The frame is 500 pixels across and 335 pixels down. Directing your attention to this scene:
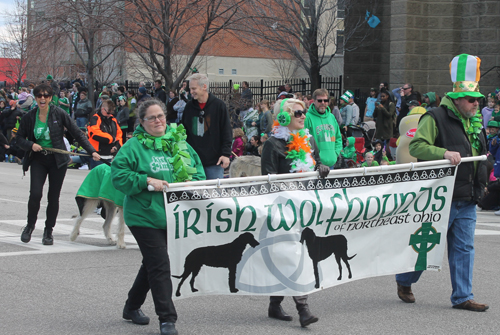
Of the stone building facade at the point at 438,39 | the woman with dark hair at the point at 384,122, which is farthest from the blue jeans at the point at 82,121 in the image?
the woman with dark hair at the point at 384,122

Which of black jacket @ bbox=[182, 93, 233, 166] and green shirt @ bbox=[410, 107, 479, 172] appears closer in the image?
green shirt @ bbox=[410, 107, 479, 172]

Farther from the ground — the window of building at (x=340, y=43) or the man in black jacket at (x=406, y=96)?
the window of building at (x=340, y=43)

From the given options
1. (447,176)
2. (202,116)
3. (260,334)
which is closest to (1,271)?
(202,116)

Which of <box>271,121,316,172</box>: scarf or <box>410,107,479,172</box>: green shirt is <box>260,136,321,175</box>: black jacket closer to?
<box>271,121,316,172</box>: scarf

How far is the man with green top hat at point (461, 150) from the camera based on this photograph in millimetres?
5969

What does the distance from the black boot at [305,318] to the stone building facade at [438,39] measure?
15726mm

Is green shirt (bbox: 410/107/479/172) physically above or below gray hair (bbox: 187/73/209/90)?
below

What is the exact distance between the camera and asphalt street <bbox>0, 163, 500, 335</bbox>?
5.47 m

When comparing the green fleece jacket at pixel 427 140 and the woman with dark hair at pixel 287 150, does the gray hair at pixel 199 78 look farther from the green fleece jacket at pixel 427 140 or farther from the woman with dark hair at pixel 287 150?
the green fleece jacket at pixel 427 140

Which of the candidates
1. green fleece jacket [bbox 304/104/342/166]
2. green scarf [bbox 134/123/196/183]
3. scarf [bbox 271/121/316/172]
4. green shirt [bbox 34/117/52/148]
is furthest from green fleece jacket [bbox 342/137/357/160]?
green scarf [bbox 134/123/196/183]

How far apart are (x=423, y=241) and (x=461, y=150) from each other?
2.87 feet

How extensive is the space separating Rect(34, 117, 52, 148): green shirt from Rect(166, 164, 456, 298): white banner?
410cm

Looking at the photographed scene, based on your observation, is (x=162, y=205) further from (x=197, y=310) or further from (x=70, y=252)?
(x=70, y=252)

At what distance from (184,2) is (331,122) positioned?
12316 mm
